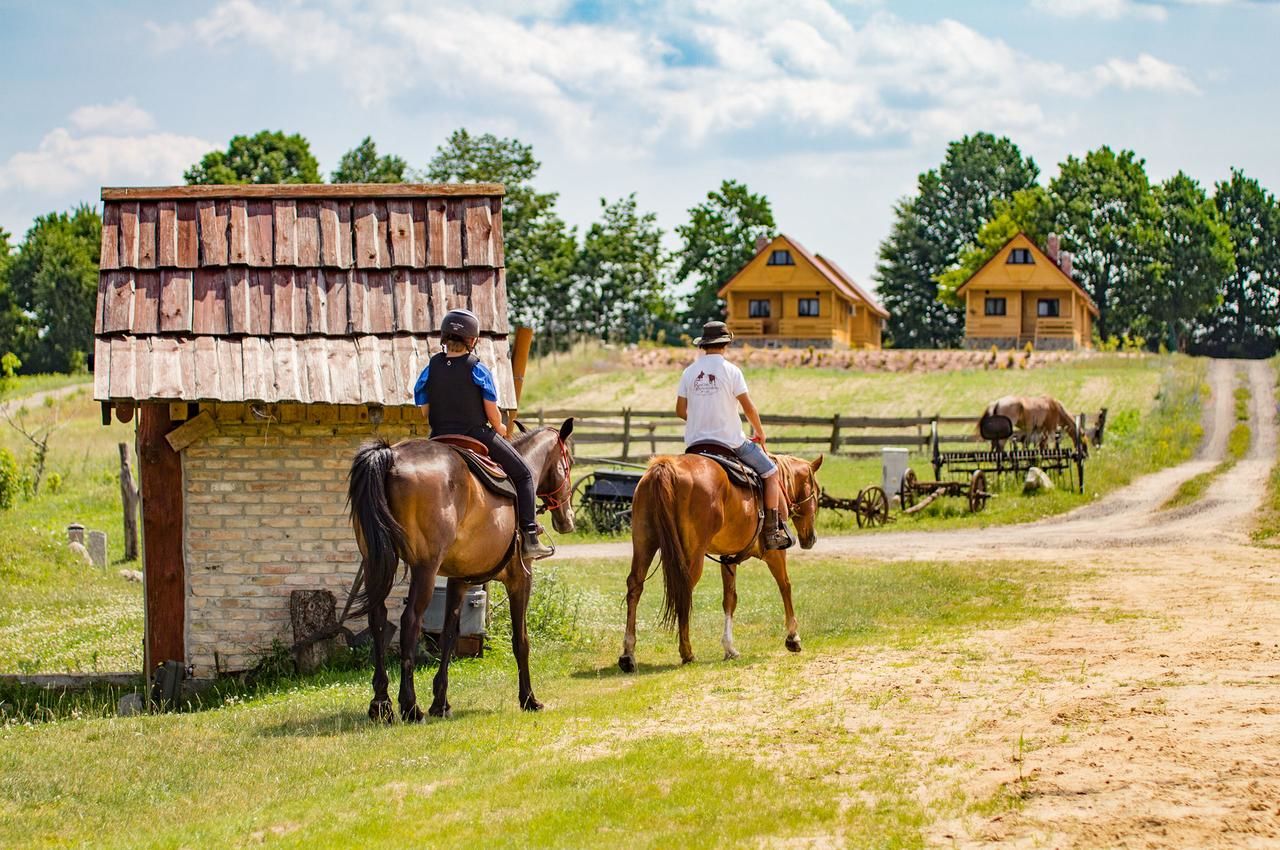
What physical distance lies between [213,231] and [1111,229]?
75349mm

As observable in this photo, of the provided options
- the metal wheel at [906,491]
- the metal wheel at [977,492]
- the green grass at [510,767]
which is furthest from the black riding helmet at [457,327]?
the metal wheel at [977,492]

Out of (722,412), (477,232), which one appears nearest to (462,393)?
(722,412)

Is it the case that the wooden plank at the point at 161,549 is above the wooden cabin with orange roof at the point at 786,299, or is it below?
below

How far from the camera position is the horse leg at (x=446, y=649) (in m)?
10.4

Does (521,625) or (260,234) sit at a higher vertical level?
(260,234)

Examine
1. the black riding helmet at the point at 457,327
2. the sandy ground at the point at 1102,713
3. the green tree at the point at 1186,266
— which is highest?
the green tree at the point at 1186,266

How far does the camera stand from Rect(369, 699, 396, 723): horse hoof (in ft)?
33.0

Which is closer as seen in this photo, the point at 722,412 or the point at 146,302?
the point at 722,412

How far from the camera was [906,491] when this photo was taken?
27.4 meters

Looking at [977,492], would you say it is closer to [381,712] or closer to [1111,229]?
[381,712]

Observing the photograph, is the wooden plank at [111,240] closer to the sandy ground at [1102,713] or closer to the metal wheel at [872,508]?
the sandy ground at [1102,713]

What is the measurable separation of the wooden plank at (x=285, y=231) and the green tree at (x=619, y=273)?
67.2 meters

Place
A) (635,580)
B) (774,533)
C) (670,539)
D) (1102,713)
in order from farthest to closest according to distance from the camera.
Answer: (774,533) → (635,580) → (670,539) → (1102,713)

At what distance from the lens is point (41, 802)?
8297 millimetres
